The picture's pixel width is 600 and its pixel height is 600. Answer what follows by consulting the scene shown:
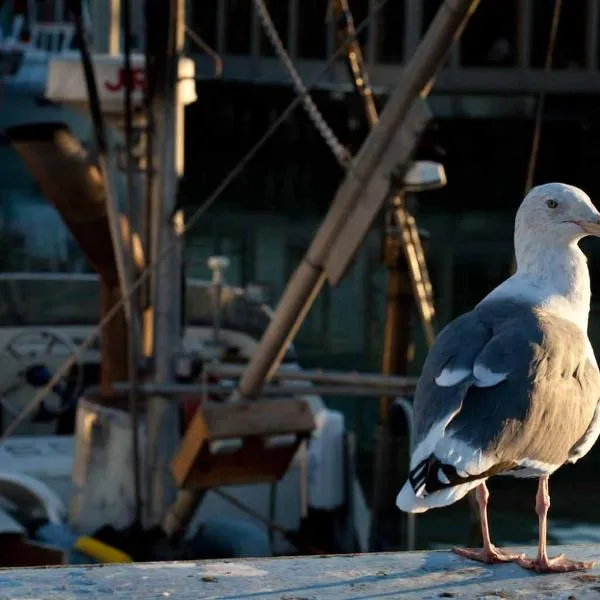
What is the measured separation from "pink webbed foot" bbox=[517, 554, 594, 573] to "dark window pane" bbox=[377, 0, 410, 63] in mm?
30432

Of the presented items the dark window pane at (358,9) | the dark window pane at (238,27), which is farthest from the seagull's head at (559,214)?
the dark window pane at (238,27)

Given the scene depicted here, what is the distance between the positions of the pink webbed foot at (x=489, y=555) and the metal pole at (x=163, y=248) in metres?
4.09

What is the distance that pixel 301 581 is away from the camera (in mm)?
2955

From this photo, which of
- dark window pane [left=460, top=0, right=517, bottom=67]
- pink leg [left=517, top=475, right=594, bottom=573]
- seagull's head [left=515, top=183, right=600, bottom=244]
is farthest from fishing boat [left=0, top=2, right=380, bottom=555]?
dark window pane [left=460, top=0, right=517, bottom=67]

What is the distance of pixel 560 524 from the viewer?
10.7 meters

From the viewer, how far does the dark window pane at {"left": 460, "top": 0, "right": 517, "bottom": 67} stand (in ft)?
113

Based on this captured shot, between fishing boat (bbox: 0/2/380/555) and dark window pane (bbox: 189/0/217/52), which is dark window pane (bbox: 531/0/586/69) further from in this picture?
fishing boat (bbox: 0/2/380/555)

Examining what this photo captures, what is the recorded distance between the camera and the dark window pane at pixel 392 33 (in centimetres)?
3338

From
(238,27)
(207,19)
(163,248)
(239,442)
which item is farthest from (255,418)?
(207,19)

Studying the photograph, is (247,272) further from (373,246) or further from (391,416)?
(391,416)

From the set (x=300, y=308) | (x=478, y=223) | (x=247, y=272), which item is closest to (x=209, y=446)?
(x=300, y=308)

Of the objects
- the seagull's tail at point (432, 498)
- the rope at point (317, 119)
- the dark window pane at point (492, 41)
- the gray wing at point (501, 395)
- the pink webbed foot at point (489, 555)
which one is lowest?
the pink webbed foot at point (489, 555)

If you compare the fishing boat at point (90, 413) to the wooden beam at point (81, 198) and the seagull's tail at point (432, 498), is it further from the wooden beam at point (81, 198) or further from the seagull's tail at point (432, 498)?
the seagull's tail at point (432, 498)

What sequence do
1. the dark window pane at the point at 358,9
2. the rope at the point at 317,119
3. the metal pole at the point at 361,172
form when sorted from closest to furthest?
1. the metal pole at the point at 361,172
2. the rope at the point at 317,119
3. the dark window pane at the point at 358,9
